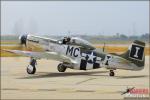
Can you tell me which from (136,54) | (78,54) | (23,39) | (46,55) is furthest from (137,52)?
(23,39)

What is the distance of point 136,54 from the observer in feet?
68.4

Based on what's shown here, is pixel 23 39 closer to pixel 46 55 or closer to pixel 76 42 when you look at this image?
pixel 46 55

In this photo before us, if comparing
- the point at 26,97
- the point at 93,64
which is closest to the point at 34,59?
the point at 93,64

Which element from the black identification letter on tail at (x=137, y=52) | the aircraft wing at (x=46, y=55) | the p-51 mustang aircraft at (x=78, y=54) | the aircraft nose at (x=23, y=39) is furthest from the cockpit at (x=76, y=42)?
the black identification letter on tail at (x=137, y=52)

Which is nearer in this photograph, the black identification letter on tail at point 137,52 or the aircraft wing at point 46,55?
the black identification letter on tail at point 137,52

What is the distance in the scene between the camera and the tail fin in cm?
2072

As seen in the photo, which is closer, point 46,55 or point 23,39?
point 46,55

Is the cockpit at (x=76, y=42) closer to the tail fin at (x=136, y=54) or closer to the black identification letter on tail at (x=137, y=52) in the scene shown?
the tail fin at (x=136, y=54)

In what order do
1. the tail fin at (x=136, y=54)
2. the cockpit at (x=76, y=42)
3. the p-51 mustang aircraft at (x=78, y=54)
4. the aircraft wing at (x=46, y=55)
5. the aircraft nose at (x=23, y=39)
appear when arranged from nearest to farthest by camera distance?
the tail fin at (x=136, y=54) → the p-51 mustang aircraft at (x=78, y=54) → the aircraft wing at (x=46, y=55) → the cockpit at (x=76, y=42) → the aircraft nose at (x=23, y=39)

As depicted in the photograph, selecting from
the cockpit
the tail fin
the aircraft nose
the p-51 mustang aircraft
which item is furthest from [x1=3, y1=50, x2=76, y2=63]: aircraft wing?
the tail fin

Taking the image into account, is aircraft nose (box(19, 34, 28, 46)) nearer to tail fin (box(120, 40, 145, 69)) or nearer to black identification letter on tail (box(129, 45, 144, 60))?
tail fin (box(120, 40, 145, 69))

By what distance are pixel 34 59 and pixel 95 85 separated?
6366mm

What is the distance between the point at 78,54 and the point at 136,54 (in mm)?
3435

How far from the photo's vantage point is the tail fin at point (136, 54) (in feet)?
68.0
